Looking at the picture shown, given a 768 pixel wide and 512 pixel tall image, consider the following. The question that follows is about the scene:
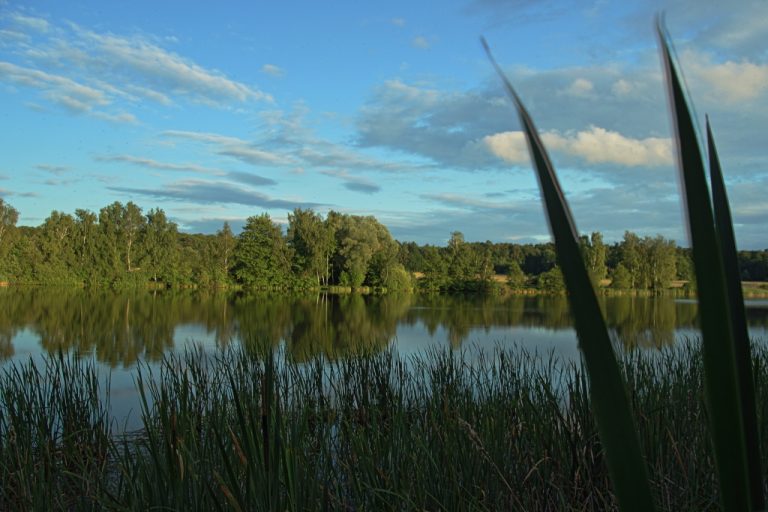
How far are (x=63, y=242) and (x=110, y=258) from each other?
4266 mm

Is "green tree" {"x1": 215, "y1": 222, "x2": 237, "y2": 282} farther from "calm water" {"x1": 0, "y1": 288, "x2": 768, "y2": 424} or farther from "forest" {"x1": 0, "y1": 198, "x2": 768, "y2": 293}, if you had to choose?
"calm water" {"x1": 0, "y1": 288, "x2": 768, "y2": 424}

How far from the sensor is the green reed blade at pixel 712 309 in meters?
0.37

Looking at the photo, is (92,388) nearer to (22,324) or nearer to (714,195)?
(714,195)

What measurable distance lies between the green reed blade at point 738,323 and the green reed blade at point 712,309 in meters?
0.04

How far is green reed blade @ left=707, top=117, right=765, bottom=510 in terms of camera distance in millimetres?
437

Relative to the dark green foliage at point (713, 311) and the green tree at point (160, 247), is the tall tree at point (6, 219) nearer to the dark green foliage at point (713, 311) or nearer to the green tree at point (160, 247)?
the green tree at point (160, 247)

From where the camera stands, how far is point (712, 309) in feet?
1.23

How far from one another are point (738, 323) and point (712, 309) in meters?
0.11

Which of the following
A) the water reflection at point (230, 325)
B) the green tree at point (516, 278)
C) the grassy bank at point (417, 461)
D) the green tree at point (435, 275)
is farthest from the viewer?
the green tree at point (516, 278)

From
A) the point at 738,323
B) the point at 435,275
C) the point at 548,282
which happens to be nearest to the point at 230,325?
the point at 738,323

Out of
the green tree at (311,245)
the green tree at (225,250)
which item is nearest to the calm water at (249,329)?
the green tree at (311,245)

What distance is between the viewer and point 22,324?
21859 millimetres

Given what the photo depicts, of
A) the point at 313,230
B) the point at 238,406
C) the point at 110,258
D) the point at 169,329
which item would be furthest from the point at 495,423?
the point at 110,258

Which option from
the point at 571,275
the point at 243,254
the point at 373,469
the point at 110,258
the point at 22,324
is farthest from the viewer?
the point at 243,254
